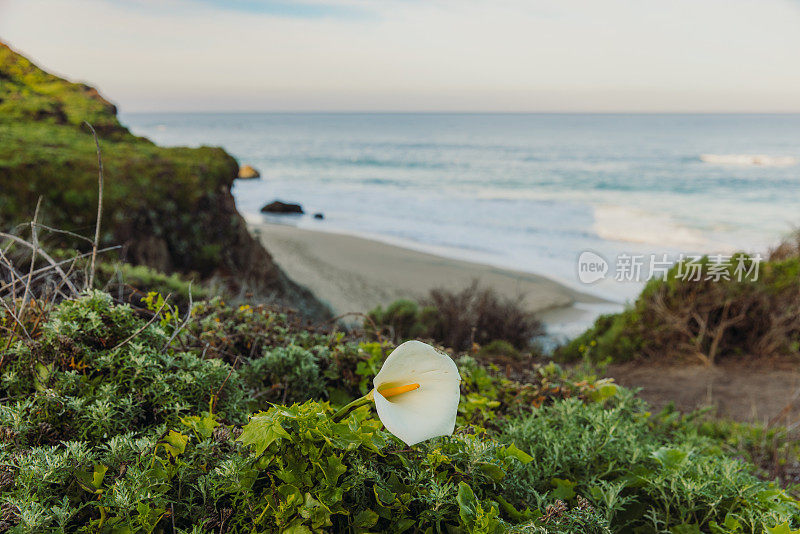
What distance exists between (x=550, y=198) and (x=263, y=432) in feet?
92.3

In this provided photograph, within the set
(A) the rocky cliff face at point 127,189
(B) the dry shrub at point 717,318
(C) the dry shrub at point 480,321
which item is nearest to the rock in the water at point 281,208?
(A) the rocky cliff face at point 127,189

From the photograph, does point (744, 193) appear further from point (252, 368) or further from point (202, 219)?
point (252, 368)

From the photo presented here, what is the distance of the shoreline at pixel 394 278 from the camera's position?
11.3 meters

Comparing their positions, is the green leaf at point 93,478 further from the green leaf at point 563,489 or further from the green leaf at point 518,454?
the green leaf at point 563,489

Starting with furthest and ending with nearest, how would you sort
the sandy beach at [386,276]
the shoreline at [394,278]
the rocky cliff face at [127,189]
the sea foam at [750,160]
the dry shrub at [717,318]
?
1. the sea foam at [750,160]
2. the sandy beach at [386,276]
3. the shoreline at [394,278]
4. the dry shrub at [717,318]
5. the rocky cliff face at [127,189]

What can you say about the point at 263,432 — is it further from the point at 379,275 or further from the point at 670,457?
the point at 379,275

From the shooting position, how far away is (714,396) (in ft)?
19.0

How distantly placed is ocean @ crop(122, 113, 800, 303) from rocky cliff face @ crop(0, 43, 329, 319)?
556 centimetres

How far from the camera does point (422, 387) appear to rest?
3.96ft

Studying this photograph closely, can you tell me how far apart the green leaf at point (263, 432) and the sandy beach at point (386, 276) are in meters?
8.76

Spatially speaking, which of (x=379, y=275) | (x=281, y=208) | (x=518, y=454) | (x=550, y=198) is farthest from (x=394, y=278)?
(x=550, y=198)

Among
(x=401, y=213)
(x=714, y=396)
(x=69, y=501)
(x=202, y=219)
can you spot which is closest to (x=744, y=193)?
(x=401, y=213)

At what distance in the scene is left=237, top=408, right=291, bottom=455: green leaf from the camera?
110 centimetres

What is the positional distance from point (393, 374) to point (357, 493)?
0.96ft
